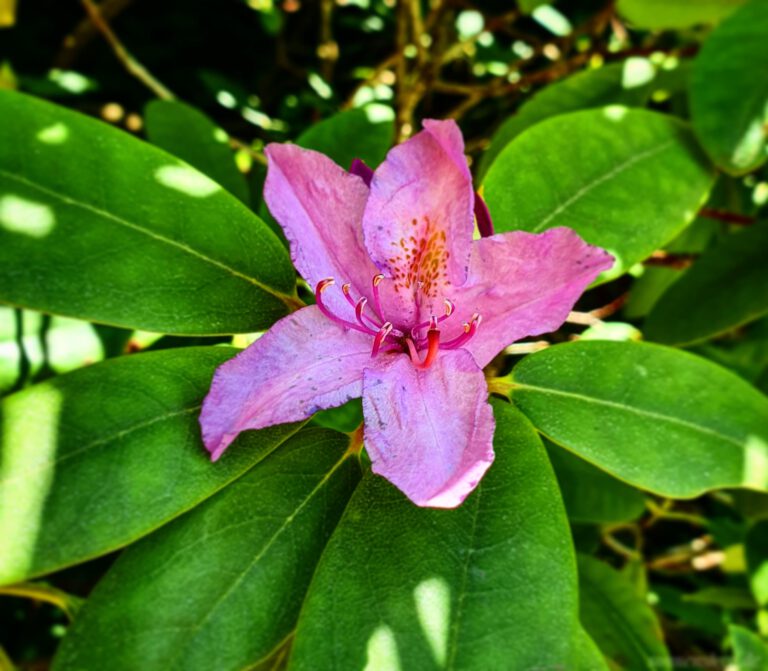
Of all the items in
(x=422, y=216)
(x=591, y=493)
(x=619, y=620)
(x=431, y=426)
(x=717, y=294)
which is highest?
(x=422, y=216)

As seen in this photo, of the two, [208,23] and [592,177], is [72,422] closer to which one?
[592,177]

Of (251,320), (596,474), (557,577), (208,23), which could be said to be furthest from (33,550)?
(208,23)

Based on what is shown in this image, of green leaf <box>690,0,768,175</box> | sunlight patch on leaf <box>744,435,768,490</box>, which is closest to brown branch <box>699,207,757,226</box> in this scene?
green leaf <box>690,0,768,175</box>

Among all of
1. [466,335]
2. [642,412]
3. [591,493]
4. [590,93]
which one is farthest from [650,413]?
[590,93]

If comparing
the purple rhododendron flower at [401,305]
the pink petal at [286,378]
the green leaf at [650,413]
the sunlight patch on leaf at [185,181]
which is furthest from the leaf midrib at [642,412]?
the sunlight patch on leaf at [185,181]

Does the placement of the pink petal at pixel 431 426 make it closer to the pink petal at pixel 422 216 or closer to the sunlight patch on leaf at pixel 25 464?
the pink petal at pixel 422 216

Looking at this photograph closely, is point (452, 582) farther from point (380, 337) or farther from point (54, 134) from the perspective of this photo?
point (54, 134)
